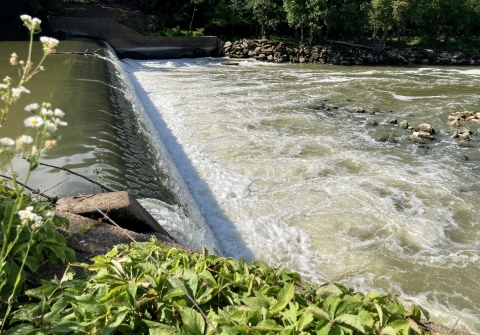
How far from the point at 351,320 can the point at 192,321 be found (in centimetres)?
57

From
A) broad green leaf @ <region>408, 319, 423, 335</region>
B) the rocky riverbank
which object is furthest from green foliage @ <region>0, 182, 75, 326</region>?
the rocky riverbank

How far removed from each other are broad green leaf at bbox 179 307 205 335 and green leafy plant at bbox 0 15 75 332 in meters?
0.56

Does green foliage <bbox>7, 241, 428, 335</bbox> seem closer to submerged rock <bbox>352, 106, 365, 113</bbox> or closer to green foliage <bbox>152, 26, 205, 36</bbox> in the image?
submerged rock <bbox>352, 106, 365, 113</bbox>

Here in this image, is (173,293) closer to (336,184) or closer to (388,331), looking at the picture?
(388,331)

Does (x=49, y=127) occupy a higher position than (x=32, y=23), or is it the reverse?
(x=32, y=23)

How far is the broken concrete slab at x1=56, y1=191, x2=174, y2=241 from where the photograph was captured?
320cm

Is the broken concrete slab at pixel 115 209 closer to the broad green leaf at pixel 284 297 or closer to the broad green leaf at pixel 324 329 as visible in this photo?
the broad green leaf at pixel 284 297

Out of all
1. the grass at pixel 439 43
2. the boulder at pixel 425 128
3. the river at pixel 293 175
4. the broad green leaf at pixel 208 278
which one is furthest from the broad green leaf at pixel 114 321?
the grass at pixel 439 43

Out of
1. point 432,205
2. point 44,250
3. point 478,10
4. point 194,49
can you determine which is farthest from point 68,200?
point 478,10

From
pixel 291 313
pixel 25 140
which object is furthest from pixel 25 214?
pixel 291 313

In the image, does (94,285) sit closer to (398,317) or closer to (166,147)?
(398,317)

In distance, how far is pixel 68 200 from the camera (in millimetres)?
3434

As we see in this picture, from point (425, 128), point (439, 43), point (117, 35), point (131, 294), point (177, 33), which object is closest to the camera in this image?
point (131, 294)

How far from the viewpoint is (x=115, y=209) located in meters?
3.33
